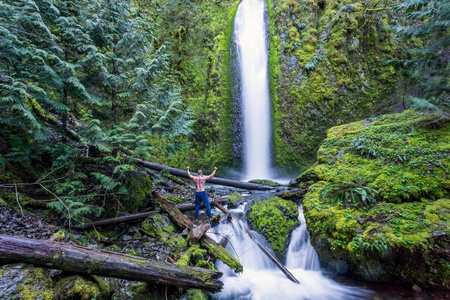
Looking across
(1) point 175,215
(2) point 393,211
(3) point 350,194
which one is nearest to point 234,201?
(1) point 175,215

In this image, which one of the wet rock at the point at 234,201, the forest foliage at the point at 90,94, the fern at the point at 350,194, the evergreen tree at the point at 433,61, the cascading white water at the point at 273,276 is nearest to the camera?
the forest foliage at the point at 90,94

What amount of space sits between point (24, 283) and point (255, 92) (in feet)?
47.9

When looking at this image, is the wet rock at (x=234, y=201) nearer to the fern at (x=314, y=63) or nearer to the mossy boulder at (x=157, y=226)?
the mossy boulder at (x=157, y=226)

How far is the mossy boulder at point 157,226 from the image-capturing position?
5207 millimetres

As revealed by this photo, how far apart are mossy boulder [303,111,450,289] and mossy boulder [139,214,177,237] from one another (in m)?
3.91

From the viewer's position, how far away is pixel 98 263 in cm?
293

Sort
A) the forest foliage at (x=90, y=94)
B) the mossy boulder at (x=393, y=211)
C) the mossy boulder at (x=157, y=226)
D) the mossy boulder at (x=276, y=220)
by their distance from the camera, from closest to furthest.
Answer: the mossy boulder at (x=393, y=211), the forest foliage at (x=90, y=94), the mossy boulder at (x=157, y=226), the mossy boulder at (x=276, y=220)

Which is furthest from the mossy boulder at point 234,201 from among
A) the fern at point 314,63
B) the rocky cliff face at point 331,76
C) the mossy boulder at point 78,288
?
the fern at point 314,63

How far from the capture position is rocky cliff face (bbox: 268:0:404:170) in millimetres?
12422

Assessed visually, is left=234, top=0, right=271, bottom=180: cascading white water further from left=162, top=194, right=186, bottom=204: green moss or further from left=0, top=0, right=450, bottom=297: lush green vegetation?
left=162, top=194, right=186, bottom=204: green moss

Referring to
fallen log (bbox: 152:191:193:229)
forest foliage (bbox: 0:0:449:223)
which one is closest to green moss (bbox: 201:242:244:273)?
fallen log (bbox: 152:191:193:229)

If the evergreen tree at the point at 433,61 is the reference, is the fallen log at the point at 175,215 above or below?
below

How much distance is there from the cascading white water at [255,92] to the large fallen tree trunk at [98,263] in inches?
408

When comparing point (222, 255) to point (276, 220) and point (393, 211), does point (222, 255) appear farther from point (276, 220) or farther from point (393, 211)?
point (393, 211)
